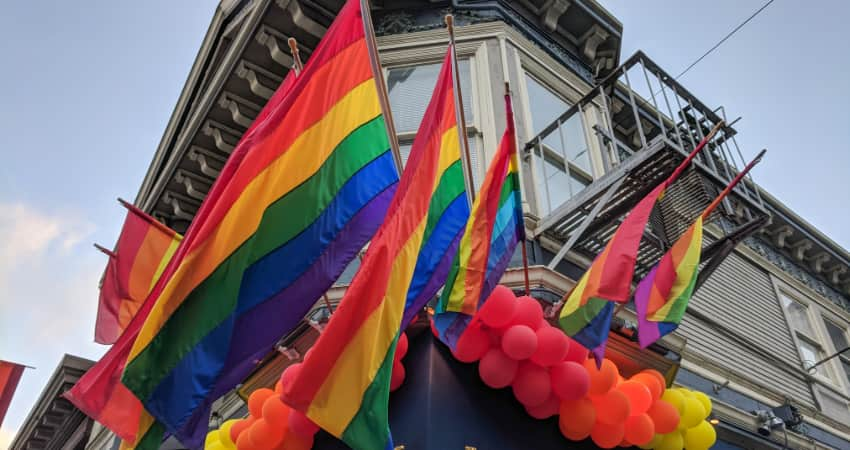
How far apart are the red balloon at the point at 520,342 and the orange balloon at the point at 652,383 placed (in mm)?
1238

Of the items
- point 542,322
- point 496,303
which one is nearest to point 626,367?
point 542,322

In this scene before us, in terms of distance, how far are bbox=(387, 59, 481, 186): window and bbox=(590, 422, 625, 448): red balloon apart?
3.21m

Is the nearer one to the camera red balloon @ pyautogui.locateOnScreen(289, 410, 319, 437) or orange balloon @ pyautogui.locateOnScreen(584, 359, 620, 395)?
red balloon @ pyautogui.locateOnScreen(289, 410, 319, 437)

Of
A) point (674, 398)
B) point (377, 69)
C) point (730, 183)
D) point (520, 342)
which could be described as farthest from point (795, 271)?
point (377, 69)

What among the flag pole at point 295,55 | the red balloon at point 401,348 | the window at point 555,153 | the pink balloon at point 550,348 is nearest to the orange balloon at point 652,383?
the pink balloon at point 550,348

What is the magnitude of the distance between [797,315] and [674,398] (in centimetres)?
783

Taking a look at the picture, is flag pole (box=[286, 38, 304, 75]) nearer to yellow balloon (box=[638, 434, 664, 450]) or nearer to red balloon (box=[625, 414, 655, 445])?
red balloon (box=[625, 414, 655, 445])

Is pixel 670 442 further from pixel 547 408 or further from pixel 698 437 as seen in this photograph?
pixel 547 408

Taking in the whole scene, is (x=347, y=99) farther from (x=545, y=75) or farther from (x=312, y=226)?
(x=545, y=75)

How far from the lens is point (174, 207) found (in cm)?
1105

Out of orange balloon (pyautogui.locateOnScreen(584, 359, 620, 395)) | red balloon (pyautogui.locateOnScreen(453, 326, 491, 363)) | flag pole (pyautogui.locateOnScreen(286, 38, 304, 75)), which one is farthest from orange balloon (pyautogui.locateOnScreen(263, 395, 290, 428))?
flag pole (pyautogui.locateOnScreen(286, 38, 304, 75))

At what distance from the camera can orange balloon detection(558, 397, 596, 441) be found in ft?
14.4

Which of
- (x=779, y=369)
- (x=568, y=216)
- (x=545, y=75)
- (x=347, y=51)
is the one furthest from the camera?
(x=779, y=369)

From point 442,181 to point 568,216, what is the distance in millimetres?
2004
